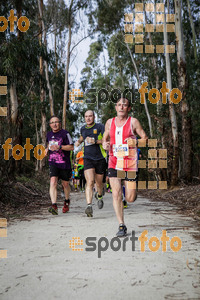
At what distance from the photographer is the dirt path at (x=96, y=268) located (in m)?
2.53

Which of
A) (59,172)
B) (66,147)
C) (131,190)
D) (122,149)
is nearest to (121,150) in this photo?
(122,149)

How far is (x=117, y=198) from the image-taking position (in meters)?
4.69

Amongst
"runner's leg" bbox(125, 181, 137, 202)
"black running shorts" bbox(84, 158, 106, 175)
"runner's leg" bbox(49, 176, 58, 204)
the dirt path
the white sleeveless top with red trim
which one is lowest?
the dirt path

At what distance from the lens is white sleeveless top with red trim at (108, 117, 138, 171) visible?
4.72 m

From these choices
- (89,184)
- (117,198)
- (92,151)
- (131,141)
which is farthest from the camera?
(92,151)

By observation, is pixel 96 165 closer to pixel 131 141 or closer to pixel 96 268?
pixel 131 141

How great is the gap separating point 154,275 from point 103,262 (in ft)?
1.89

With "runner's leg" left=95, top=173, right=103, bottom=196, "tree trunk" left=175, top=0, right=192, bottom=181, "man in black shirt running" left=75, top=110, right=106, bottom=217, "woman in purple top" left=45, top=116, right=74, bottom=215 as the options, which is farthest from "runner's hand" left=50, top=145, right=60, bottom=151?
"tree trunk" left=175, top=0, right=192, bottom=181

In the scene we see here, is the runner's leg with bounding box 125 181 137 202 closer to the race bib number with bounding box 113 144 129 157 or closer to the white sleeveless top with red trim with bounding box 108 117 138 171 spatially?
the white sleeveless top with red trim with bounding box 108 117 138 171

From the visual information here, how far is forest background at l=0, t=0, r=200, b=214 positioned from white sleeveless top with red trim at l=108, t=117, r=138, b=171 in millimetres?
3227

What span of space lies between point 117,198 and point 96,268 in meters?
1.66

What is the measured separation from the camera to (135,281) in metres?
2.72

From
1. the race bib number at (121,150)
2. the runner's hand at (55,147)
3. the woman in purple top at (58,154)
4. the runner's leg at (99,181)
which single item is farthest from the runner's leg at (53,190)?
the race bib number at (121,150)

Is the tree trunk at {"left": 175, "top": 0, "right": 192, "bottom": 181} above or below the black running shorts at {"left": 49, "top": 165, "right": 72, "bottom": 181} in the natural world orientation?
above
